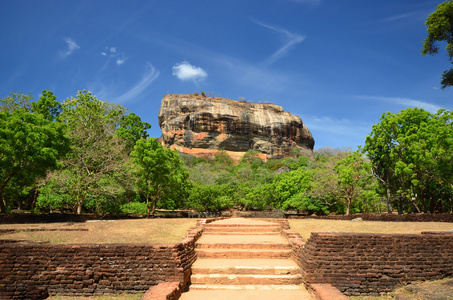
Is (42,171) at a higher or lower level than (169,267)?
higher

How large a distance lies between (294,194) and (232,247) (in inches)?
655

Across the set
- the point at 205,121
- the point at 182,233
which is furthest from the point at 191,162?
the point at 182,233

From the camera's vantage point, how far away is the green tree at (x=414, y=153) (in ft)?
53.0

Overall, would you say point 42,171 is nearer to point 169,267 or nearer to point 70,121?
point 70,121

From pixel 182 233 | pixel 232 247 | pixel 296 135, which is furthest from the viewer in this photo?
Result: pixel 296 135

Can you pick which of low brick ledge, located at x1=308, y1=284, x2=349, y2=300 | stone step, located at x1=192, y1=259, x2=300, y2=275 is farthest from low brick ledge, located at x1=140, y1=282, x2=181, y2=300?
low brick ledge, located at x1=308, y1=284, x2=349, y2=300

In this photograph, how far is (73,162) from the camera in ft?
60.1

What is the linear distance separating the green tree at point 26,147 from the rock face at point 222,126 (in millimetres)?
57628

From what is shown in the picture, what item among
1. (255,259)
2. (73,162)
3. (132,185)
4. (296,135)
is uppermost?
(296,135)

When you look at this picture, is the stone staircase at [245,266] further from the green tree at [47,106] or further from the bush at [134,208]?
the green tree at [47,106]

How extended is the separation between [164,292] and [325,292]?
3138 millimetres

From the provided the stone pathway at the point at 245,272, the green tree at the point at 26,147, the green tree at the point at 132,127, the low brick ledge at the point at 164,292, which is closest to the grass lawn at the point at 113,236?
the stone pathway at the point at 245,272

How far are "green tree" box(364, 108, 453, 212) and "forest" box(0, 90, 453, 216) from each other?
6 cm

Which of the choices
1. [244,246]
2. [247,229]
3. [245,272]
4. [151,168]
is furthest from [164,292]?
[151,168]
